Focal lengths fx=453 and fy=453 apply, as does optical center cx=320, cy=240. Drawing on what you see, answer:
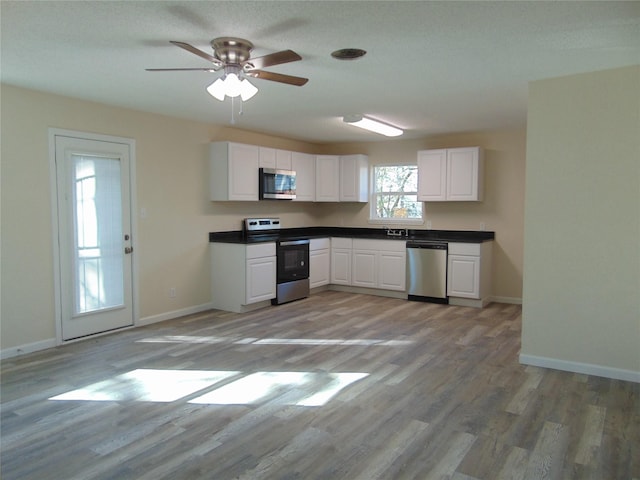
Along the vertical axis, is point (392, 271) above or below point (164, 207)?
below

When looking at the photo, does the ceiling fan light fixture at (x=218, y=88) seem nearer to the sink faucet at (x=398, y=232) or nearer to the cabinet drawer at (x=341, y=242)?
Answer: the cabinet drawer at (x=341, y=242)

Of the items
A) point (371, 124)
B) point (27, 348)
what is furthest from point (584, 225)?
point (27, 348)

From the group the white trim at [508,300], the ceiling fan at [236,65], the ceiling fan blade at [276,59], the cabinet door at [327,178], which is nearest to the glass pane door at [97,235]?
the ceiling fan at [236,65]

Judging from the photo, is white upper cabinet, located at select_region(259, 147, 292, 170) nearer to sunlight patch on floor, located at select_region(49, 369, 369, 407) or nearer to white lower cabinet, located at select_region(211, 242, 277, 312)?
white lower cabinet, located at select_region(211, 242, 277, 312)

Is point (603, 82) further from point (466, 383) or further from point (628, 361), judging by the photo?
point (466, 383)

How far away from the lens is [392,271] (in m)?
6.62

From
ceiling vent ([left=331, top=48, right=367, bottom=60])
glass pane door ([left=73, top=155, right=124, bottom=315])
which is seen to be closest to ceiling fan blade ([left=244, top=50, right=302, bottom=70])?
ceiling vent ([left=331, top=48, right=367, bottom=60])

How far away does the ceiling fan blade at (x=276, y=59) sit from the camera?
103 inches

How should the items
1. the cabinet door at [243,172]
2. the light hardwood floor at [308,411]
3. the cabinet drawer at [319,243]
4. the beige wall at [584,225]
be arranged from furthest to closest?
the cabinet drawer at [319,243] → the cabinet door at [243,172] → the beige wall at [584,225] → the light hardwood floor at [308,411]

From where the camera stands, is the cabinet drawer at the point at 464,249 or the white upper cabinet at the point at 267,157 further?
the white upper cabinet at the point at 267,157

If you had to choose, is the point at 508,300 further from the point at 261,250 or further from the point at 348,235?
the point at 261,250

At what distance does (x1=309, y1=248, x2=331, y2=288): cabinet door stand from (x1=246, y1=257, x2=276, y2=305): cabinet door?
89cm

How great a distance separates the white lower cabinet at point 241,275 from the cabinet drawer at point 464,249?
238 centimetres

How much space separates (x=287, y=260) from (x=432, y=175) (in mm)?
2401
